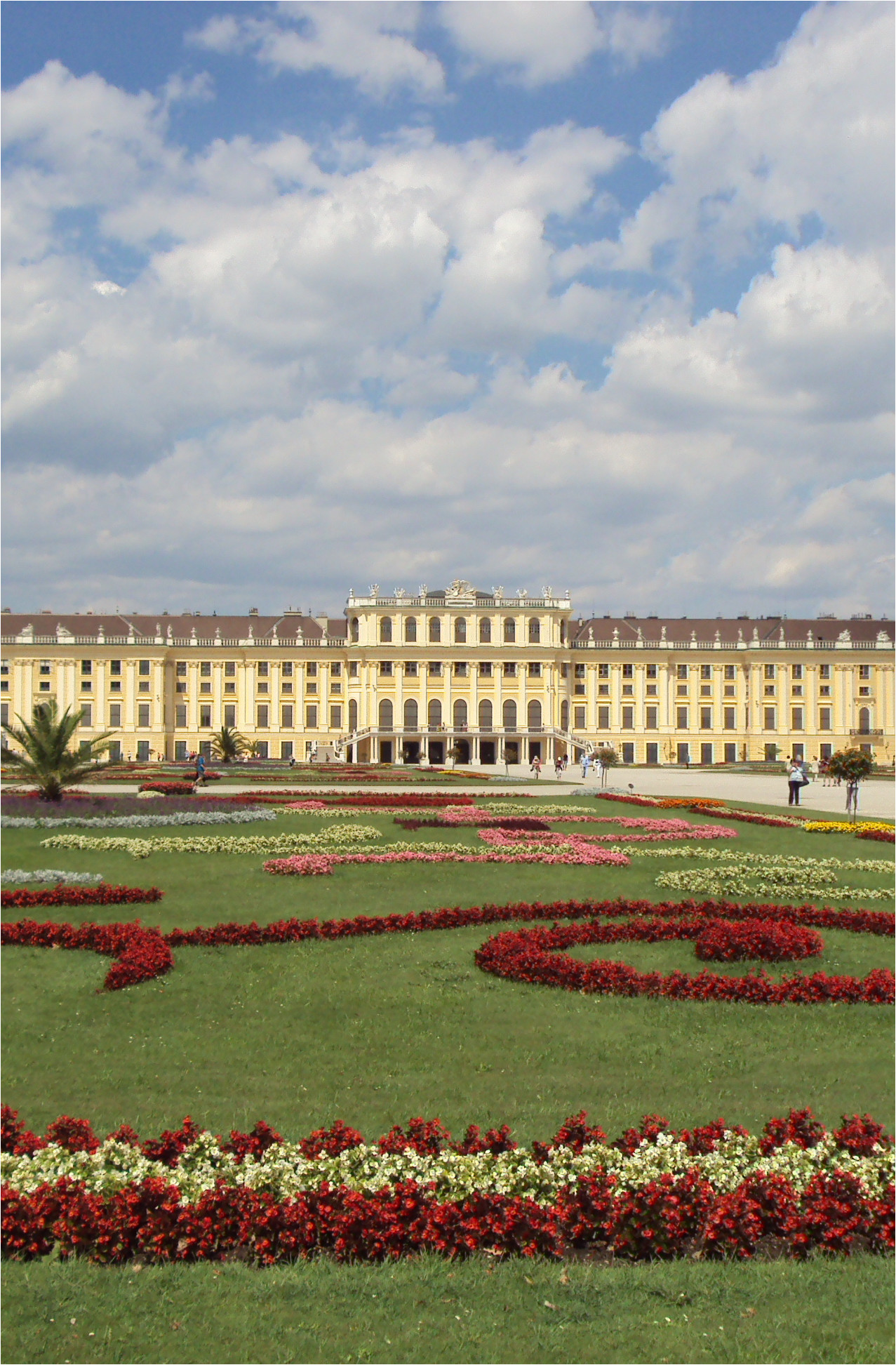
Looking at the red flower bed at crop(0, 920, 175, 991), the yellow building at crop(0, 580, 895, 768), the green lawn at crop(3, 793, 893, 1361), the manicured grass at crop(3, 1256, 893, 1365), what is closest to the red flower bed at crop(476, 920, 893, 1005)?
the green lawn at crop(3, 793, 893, 1361)

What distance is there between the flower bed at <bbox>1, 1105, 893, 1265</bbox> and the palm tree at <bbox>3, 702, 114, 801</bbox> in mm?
15912

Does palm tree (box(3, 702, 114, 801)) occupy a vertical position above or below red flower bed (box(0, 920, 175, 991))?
above

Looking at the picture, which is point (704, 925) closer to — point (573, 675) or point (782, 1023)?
point (782, 1023)

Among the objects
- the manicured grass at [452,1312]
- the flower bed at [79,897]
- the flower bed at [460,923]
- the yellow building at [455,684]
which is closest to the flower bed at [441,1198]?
the manicured grass at [452,1312]

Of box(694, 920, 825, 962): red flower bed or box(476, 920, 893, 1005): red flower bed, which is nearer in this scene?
box(476, 920, 893, 1005): red flower bed

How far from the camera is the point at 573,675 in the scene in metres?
79.1

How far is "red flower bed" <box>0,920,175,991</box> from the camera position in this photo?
33.6 ft

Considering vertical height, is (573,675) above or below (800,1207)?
above

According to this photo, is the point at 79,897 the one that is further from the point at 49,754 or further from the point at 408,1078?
the point at 49,754

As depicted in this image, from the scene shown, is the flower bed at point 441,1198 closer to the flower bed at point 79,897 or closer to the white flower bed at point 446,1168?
the white flower bed at point 446,1168

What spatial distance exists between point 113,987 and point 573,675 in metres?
70.6

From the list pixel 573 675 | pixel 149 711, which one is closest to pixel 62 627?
pixel 149 711

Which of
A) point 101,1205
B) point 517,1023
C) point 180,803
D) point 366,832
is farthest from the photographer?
point 180,803

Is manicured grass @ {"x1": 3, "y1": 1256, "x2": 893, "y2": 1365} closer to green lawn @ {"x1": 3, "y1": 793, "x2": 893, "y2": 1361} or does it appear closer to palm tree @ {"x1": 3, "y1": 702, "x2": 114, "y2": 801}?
green lawn @ {"x1": 3, "y1": 793, "x2": 893, "y2": 1361}
